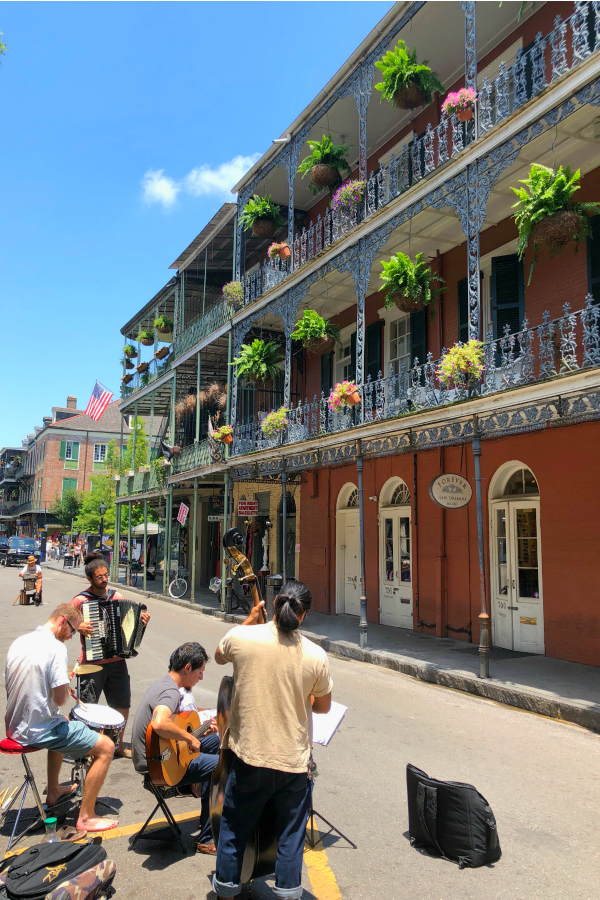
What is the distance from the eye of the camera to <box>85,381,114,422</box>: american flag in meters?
28.0

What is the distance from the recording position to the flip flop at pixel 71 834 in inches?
151

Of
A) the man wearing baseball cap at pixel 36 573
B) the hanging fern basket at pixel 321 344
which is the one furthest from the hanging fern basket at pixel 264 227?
the man wearing baseball cap at pixel 36 573

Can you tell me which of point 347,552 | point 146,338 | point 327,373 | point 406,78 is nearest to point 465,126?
point 406,78

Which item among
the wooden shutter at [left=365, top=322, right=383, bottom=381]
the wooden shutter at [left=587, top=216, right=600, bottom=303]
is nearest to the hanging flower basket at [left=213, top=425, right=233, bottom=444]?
the wooden shutter at [left=365, top=322, right=383, bottom=381]

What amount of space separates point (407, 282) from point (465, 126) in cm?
243

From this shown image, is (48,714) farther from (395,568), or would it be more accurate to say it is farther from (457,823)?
(395,568)

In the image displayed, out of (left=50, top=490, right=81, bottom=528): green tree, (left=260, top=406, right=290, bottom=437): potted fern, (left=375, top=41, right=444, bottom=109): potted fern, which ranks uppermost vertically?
(left=375, top=41, right=444, bottom=109): potted fern

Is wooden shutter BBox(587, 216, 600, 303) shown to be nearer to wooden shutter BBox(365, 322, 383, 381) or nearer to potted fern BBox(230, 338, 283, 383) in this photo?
wooden shutter BBox(365, 322, 383, 381)

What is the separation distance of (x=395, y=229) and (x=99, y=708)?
9.35 m

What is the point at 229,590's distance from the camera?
52.1ft

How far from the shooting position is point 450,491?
33.0 ft

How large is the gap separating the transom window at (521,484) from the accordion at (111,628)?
22.7 feet

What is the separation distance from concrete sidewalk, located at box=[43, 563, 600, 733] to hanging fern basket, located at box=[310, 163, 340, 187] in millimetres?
9092

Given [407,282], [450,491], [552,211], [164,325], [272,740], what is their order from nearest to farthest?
[272,740]
[552,211]
[450,491]
[407,282]
[164,325]
